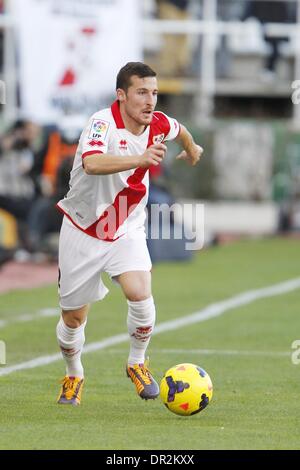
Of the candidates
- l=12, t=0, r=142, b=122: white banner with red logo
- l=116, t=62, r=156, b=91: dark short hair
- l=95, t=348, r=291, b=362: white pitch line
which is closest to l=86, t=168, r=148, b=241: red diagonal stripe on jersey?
l=116, t=62, r=156, b=91: dark short hair

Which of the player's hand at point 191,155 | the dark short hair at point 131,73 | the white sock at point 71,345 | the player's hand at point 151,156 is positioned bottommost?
the white sock at point 71,345

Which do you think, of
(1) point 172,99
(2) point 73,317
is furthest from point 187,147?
(1) point 172,99

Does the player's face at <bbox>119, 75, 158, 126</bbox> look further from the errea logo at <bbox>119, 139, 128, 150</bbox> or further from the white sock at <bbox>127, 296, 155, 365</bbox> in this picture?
the white sock at <bbox>127, 296, 155, 365</bbox>

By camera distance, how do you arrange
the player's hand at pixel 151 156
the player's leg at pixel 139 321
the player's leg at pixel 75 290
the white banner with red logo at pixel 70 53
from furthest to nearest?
1. the white banner with red logo at pixel 70 53
2. the player's leg at pixel 75 290
3. the player's leg at pixel 139 321
4. the player's hand at pixel 151 156

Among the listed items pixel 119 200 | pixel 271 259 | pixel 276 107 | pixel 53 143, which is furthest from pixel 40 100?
pixel 276 107

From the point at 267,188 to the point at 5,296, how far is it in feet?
52.9

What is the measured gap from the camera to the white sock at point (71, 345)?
8852mm

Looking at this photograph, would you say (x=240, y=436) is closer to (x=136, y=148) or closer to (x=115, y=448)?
(x=115, y=448)

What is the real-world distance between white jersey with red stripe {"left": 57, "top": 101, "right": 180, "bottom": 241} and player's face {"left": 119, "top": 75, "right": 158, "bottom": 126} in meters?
0.16

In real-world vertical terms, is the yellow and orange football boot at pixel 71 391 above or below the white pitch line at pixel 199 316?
above

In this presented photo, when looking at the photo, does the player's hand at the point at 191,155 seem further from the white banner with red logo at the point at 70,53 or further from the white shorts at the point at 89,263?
the white banner with red logo at the point at 70,53

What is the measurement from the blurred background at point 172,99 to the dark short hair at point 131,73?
9.09 m

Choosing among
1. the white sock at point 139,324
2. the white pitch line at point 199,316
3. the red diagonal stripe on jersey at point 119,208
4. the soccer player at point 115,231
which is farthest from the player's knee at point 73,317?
the white pitch line at point 199,316
